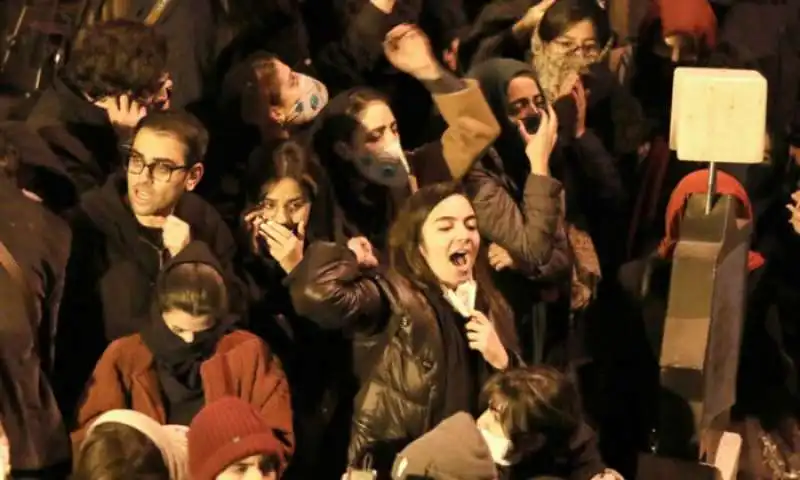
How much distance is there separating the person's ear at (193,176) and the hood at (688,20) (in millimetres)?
1023

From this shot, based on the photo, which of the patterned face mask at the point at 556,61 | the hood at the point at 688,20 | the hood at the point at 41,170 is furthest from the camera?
the hood at the point at 688,20

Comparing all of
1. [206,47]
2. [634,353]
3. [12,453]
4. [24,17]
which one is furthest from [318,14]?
[12,453]

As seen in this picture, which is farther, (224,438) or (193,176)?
(193,176)

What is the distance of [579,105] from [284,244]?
66 centimetres

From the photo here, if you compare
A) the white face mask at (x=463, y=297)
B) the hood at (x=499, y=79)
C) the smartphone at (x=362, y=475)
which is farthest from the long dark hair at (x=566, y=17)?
the smartphone at (x=362, y=475)

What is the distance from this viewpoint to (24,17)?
130 inches

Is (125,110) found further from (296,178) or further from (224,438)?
(224,438)

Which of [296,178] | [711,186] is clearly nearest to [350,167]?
[296,178]

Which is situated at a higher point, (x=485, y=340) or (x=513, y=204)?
(x=513, y=204)

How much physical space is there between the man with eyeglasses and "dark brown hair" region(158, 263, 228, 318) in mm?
85

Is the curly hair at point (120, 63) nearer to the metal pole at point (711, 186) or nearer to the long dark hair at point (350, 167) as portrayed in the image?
the long dark hair at point (350, 167)

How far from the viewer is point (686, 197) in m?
2.82

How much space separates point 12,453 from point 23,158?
1.60 ft

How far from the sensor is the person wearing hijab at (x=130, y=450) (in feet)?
7.44
